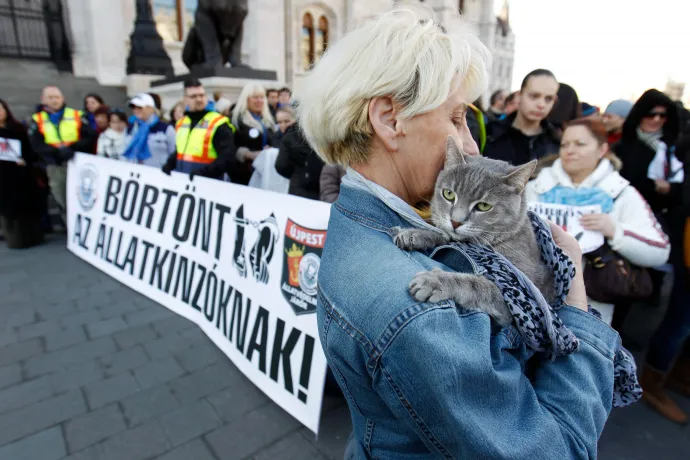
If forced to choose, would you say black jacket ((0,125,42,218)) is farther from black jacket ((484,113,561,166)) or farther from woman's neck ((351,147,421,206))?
woman's neck ((351,147,421,206))

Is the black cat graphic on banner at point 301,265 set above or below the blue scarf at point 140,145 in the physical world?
below

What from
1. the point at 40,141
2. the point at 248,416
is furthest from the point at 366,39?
the point at 40,141

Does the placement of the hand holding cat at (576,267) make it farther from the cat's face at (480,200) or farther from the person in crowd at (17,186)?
the person in crowd at (17,186)

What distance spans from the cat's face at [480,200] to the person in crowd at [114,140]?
6.80m

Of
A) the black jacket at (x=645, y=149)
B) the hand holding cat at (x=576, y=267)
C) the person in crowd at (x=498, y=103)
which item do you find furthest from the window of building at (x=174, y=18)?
the hand holding cat at (x=576, y=267)

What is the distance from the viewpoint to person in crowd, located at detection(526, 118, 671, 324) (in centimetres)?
282

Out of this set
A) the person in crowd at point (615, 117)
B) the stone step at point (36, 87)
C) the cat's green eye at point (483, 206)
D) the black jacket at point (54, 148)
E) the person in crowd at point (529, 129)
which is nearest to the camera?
the cat's green eye at point (483, 206)

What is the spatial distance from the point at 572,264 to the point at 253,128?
5.45m

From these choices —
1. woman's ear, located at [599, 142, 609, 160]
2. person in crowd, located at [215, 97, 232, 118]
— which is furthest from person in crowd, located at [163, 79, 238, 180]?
woman's ear, located at [599, 142, 609, 160]

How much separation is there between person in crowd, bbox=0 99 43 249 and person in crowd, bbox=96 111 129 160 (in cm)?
108

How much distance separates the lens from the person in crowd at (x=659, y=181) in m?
3.19

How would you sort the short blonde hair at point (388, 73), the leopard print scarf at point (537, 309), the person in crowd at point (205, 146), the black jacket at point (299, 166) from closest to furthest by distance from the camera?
the leopard print scarf at point (537, 309) → the short blonde hair at point (388, 73) → the black jacket at point (299, 166) → the person in crowd at point (205, 146)

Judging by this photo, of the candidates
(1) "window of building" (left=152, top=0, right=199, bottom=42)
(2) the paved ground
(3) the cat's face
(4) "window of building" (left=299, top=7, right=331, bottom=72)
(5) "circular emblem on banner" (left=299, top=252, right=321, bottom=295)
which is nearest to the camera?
(3) the cat's face

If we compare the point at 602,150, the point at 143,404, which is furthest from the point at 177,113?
the point at 602,150
